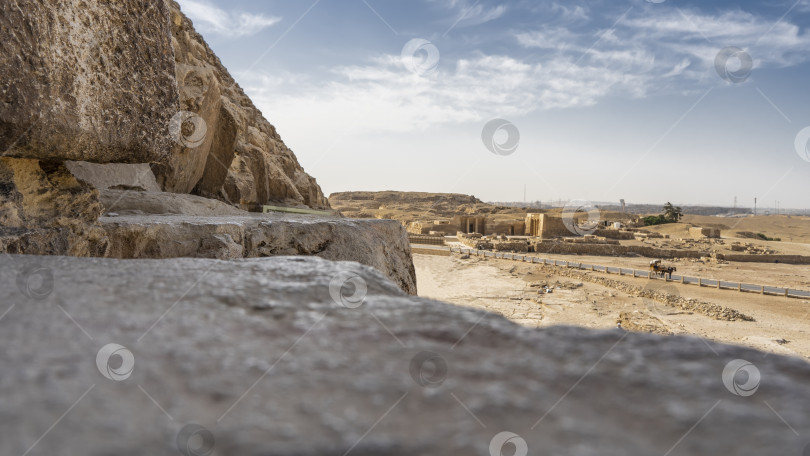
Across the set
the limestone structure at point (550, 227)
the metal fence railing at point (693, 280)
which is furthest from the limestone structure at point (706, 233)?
the metal fence railing at point (693, 280)

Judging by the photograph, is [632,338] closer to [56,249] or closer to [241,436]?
[241,436]

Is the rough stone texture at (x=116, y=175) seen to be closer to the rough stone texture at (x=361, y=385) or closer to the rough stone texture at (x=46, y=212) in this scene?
the rough stone texture at (x=46, y=212)

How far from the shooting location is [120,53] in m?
2.03

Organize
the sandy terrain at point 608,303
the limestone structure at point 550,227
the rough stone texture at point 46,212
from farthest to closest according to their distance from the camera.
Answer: the limestone structure at point 550,227
the sandy terrain at point 608,303
the rough stone texture at point 46,212

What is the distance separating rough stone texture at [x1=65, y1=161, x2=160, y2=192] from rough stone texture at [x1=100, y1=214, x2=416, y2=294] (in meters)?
1.54

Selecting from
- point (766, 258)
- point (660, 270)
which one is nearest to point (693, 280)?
point (660, 270)

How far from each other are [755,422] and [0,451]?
0.96 m

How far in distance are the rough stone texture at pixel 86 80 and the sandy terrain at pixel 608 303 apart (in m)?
8.70

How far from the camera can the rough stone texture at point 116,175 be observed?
4.21 m

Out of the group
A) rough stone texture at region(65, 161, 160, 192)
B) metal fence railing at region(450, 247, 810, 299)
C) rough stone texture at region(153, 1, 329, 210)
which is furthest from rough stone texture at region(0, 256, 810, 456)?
metal fence railing at region(450, 247, 810, 299)

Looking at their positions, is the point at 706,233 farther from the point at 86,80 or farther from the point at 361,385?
the point at 361,385

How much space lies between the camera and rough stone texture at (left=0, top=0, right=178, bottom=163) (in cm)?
170

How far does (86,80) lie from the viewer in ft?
6.26

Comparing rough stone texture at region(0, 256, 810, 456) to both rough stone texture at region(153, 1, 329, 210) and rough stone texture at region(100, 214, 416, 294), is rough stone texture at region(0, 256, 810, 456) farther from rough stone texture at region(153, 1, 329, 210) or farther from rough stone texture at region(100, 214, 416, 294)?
rough stone texture at region(153, 1, 329, 210)
